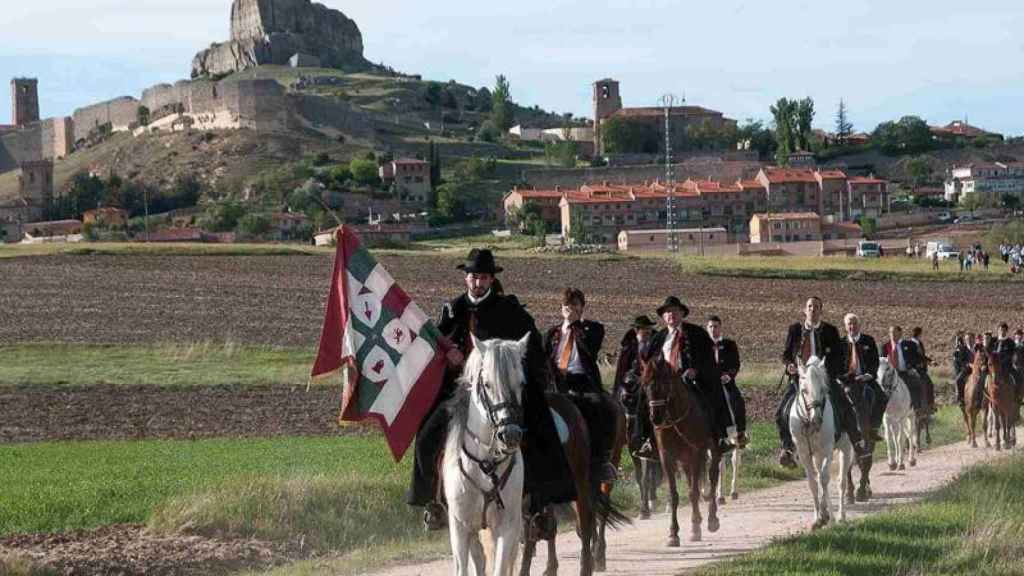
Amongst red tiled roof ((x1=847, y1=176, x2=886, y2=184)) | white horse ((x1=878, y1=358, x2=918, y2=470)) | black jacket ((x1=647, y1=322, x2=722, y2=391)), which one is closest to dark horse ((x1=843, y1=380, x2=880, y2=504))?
black jacket ((x1=647, y1=322, x2=722, y2=391))

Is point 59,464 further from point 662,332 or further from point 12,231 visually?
point 12,231

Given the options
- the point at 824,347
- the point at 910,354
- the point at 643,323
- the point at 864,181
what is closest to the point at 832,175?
the point at 864,181

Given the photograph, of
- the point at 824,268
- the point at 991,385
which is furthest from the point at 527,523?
the point at 824,268

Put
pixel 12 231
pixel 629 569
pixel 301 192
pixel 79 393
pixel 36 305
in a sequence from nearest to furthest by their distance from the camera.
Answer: pixel 629 569 → pixel 79 393 → pixel 36 305 → pixel 301 192 → pixel 12 231

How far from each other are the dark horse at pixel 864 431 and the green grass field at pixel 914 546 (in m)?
2.04

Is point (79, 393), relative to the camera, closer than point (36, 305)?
Yes

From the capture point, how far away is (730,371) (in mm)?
17969

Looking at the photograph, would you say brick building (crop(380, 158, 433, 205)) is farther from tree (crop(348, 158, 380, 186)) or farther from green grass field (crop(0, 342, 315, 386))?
green grass field (crop(0, 342, 315, 386))

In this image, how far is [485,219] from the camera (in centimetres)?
12825

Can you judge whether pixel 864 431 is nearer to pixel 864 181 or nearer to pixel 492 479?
pixel 492 479

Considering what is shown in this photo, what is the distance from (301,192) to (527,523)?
10767 cm

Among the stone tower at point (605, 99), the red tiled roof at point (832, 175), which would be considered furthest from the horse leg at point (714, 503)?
the stone tower at point (605, 99)

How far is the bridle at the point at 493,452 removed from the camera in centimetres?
1014

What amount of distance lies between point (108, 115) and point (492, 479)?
576 ft
